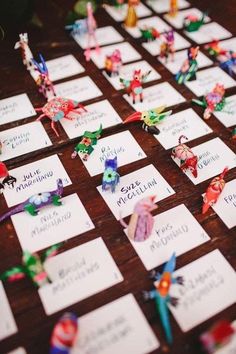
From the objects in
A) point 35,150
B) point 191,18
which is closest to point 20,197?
point 35,150

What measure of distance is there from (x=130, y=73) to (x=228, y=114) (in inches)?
15.3

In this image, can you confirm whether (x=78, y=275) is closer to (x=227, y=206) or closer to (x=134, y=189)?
(x=134, y=189)

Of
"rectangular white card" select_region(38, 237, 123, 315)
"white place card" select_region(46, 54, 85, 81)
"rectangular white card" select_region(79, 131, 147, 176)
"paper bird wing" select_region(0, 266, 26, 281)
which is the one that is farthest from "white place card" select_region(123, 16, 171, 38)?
"paper bird wing" select_region(0, 266, 26, 281)

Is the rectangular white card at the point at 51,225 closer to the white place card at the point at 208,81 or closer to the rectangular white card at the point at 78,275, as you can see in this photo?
the rectangular white card at the point at 78,275

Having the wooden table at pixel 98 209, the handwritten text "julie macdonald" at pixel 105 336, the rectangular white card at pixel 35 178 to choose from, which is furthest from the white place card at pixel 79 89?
the handwritten text "julie macdonald" at pixel 105 336

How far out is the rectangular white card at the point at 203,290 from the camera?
2.31ft

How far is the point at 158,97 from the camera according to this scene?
1.17 m

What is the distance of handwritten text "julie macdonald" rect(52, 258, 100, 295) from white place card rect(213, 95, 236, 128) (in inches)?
25.9

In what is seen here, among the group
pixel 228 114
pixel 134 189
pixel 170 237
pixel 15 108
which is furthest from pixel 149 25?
pixel 170 237

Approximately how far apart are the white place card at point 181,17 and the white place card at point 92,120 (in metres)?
0.64

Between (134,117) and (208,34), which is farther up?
(208,34)

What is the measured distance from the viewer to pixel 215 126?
3.60 feet

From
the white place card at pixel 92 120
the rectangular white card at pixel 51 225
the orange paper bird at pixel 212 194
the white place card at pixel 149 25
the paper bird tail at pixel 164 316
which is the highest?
the white place card at pixel 149 25

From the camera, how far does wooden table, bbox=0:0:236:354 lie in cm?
68
